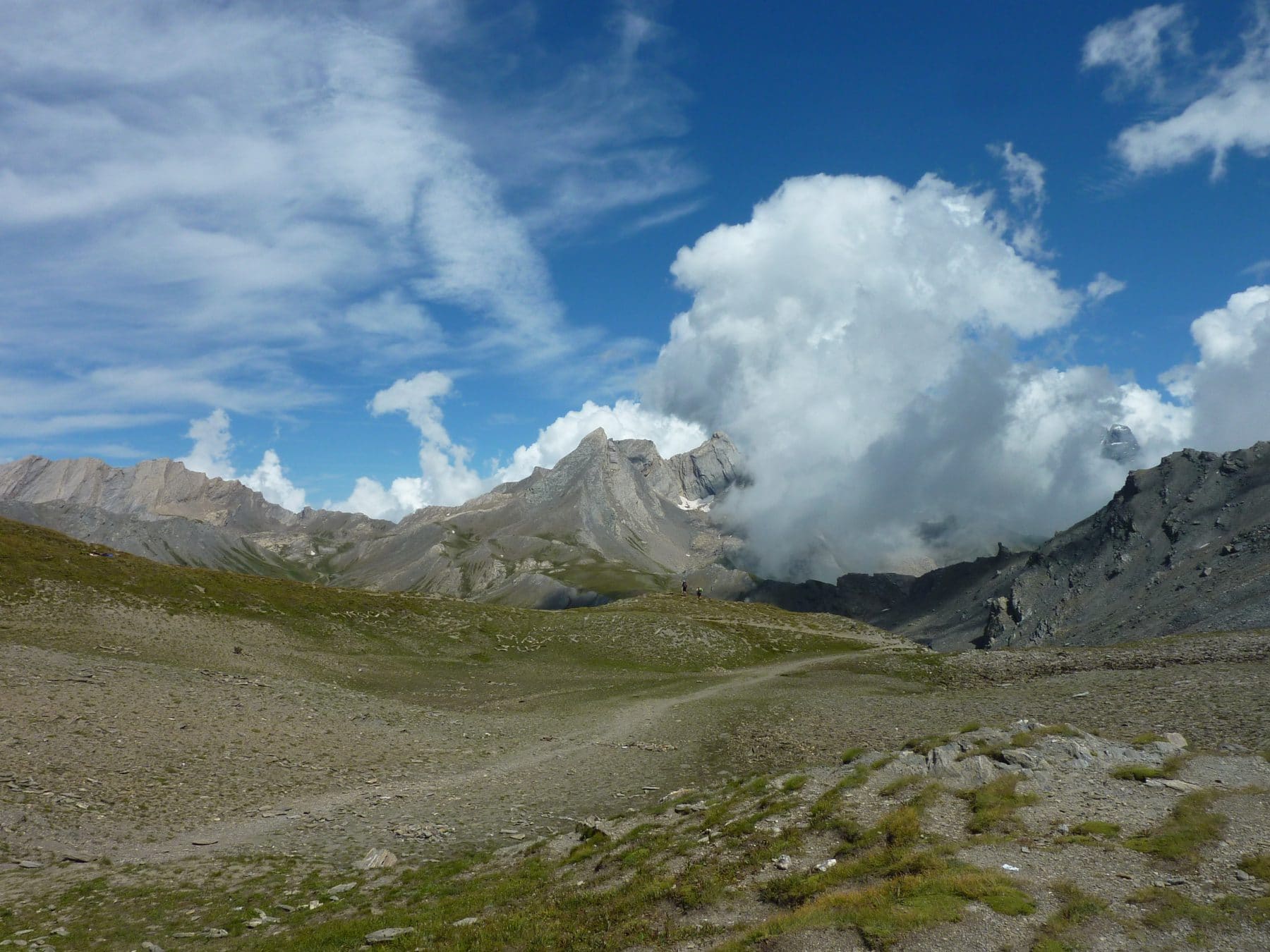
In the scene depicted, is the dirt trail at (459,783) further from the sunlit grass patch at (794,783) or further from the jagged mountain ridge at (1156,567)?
the jagged mountain ridge at (1156,567)

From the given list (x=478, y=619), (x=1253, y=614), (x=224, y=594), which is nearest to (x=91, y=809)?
(x=224, y=594)

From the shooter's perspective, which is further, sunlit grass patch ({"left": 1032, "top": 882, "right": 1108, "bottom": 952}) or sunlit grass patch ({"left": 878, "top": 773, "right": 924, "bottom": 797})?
sunlit grass patch ({"left": 878, "top": 773, "right": 924, "bottom": 797})

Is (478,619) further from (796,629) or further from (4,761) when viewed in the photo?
(4,761)

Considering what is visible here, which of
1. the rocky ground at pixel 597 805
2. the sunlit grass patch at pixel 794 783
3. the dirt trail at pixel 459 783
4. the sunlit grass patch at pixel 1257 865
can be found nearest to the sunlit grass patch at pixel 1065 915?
the rocky ground at pixel 597 805

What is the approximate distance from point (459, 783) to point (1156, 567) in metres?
150

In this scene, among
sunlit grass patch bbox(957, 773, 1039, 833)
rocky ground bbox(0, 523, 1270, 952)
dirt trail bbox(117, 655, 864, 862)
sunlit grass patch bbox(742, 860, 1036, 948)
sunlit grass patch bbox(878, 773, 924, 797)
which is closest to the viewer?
sunlit grass patch bbox(742, 860, 1036, 948)

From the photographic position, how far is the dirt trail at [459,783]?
22.3 meters

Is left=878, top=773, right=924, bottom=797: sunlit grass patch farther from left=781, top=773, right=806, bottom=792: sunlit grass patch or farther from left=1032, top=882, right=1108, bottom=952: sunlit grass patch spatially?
left=1032, top=882, right=1108, bottom=952: sunlit grass patch

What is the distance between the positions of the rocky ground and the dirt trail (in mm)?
166

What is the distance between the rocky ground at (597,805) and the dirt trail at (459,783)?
166mm

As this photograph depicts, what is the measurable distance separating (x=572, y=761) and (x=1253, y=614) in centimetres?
8397

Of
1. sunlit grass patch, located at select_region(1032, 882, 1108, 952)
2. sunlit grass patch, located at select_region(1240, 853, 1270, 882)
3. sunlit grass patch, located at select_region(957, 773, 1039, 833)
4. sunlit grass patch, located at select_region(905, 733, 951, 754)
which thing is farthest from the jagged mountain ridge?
sunlit grass patch, located at select_region(1032, 882, 1108, 952)

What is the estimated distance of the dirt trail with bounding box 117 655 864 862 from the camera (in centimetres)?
2233

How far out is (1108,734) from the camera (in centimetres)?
3092
